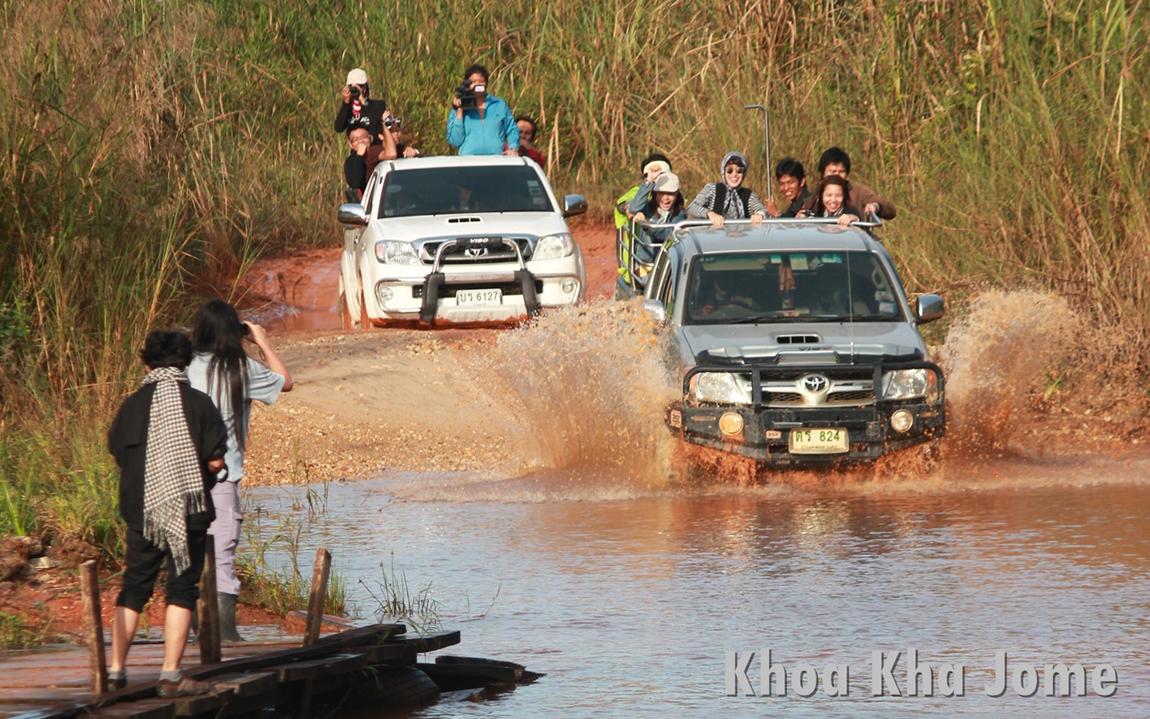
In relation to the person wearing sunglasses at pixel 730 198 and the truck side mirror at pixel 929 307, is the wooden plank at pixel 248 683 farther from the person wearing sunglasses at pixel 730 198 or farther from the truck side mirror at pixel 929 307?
the person wearing sunglasses at pixel 730 198

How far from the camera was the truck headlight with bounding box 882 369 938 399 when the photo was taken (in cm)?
1382

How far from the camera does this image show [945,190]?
1902cm

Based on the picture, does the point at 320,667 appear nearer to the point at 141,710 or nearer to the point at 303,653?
the point at 303,653

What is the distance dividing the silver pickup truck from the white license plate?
202 inches

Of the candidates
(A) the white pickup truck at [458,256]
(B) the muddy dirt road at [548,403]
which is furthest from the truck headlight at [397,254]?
(B) the muddy dirt road at [548,403]

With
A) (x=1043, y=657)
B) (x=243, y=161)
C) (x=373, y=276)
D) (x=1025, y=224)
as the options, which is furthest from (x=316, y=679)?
(x=243, y=161)

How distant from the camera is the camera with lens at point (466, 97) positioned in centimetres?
2219

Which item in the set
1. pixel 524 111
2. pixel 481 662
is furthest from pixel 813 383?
pixel 524 111

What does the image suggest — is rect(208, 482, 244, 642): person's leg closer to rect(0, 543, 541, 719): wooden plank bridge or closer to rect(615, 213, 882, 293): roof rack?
rect(0, 543, 541, 719): wooden plank bridge

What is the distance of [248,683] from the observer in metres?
7.54

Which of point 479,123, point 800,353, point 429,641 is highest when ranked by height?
point 479,123

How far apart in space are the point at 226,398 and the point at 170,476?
1109mm

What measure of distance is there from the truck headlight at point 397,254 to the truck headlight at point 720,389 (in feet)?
20.9

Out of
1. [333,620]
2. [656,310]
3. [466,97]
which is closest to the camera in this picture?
[333,620]
